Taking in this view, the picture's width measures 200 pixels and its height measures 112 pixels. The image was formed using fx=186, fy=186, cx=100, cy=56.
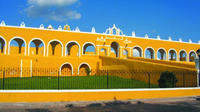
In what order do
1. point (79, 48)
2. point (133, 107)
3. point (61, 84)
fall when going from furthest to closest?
1. point (79, 48)
2. point (61, 84)
3. point (133, 107)

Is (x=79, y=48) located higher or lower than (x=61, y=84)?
higher

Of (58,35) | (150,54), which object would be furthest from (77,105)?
(150,54)

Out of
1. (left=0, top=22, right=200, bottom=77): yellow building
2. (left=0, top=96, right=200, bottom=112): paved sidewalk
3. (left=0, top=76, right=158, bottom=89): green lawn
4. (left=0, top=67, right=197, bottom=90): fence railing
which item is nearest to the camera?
(left=0, top=96, right=200, bottom=112): paved sidewalk

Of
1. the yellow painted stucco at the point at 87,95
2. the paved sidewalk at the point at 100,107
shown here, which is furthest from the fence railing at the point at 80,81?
the paved sidewalk at the point at 100,107

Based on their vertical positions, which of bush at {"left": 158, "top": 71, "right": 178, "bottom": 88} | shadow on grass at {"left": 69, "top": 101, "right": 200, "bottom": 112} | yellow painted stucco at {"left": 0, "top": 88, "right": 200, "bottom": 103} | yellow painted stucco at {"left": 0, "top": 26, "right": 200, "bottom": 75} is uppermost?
yellow painted stucco at {"left": 0, "top": 26, "right": 200, "bottom": 75}

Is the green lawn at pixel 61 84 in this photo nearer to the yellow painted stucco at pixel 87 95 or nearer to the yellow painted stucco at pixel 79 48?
the yellow painted stucco at pixel 87 95

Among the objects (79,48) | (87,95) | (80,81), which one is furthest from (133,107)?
(79,48)

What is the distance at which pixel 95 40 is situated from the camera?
27578 mm

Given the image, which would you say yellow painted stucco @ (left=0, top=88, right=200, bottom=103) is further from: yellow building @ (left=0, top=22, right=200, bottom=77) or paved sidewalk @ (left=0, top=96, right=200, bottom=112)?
yellow building @ (left=0, top=22, right=200, bottom=77)

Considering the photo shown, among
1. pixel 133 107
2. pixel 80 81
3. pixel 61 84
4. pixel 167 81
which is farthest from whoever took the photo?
pixel 80 81

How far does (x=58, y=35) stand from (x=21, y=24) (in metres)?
4.81

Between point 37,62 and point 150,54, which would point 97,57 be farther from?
point 150,54

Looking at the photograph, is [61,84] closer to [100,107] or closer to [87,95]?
[87,95]

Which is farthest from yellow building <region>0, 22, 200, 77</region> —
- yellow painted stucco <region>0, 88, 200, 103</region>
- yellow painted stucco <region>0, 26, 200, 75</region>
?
yellow painted stucco <region>0, 88, 200, 103</region>
